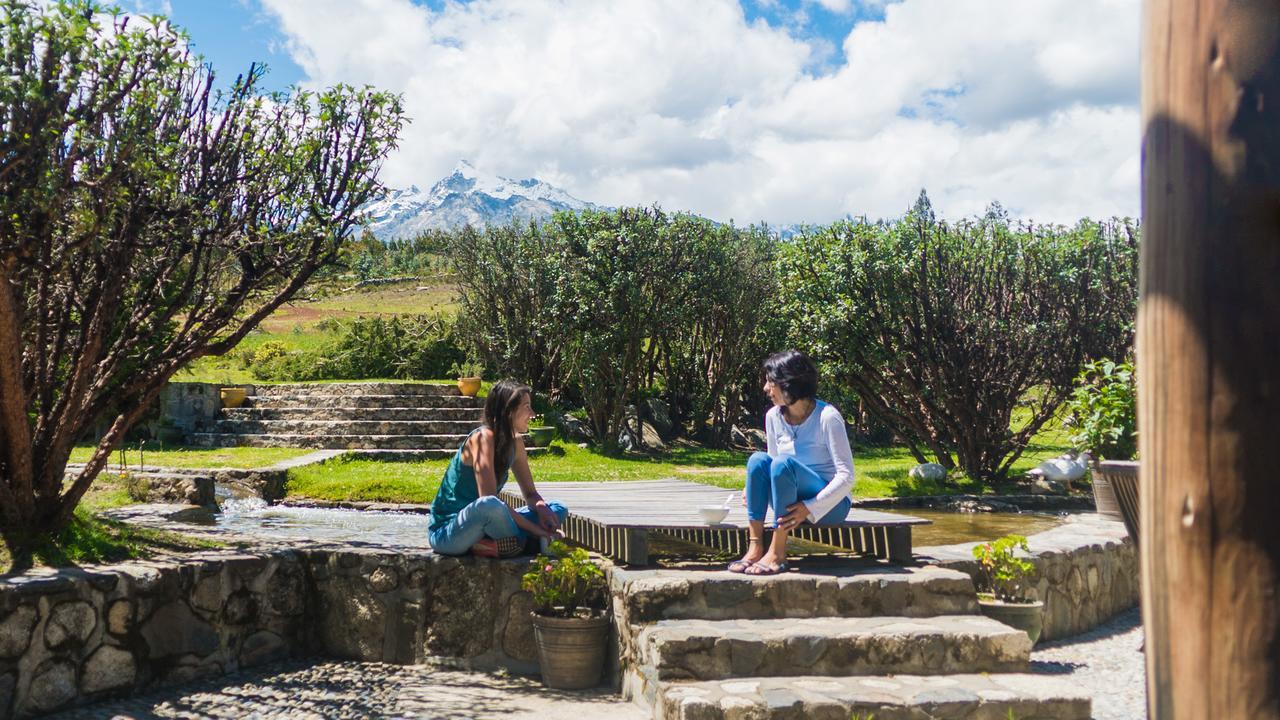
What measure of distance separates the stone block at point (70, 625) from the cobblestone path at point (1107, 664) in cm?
498

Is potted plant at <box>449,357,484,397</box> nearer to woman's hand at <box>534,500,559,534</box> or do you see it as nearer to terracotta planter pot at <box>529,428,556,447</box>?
terracotta planter pot at <box>529,428,556,447</box>

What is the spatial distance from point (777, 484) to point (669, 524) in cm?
62

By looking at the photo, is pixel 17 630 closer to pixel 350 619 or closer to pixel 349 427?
pixel 350 619

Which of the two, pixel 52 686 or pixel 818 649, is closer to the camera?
pixel 818 649

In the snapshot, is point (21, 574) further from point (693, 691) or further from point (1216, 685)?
point (1216, 685)

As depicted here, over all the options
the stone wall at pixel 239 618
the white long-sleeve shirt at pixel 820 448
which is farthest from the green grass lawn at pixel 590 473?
the white long-sleeve shirt at pixel 820 448

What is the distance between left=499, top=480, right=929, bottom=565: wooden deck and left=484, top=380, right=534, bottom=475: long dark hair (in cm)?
58

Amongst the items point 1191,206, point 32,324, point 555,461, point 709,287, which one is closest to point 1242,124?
point 1191,206

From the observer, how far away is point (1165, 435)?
172cm

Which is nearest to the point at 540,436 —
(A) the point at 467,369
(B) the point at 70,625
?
(A) the point at 467,369

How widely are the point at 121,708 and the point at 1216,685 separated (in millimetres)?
4892

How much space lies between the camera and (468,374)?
21641mm

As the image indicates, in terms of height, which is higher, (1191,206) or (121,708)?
(1191,206)

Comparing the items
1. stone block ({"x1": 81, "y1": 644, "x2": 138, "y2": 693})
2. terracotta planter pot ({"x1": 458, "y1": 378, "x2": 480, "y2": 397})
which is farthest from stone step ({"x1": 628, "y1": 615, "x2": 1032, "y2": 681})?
terracotta planter pot ({"x1": 458, "y1": 378, "x2": 480, "y2": 397})
